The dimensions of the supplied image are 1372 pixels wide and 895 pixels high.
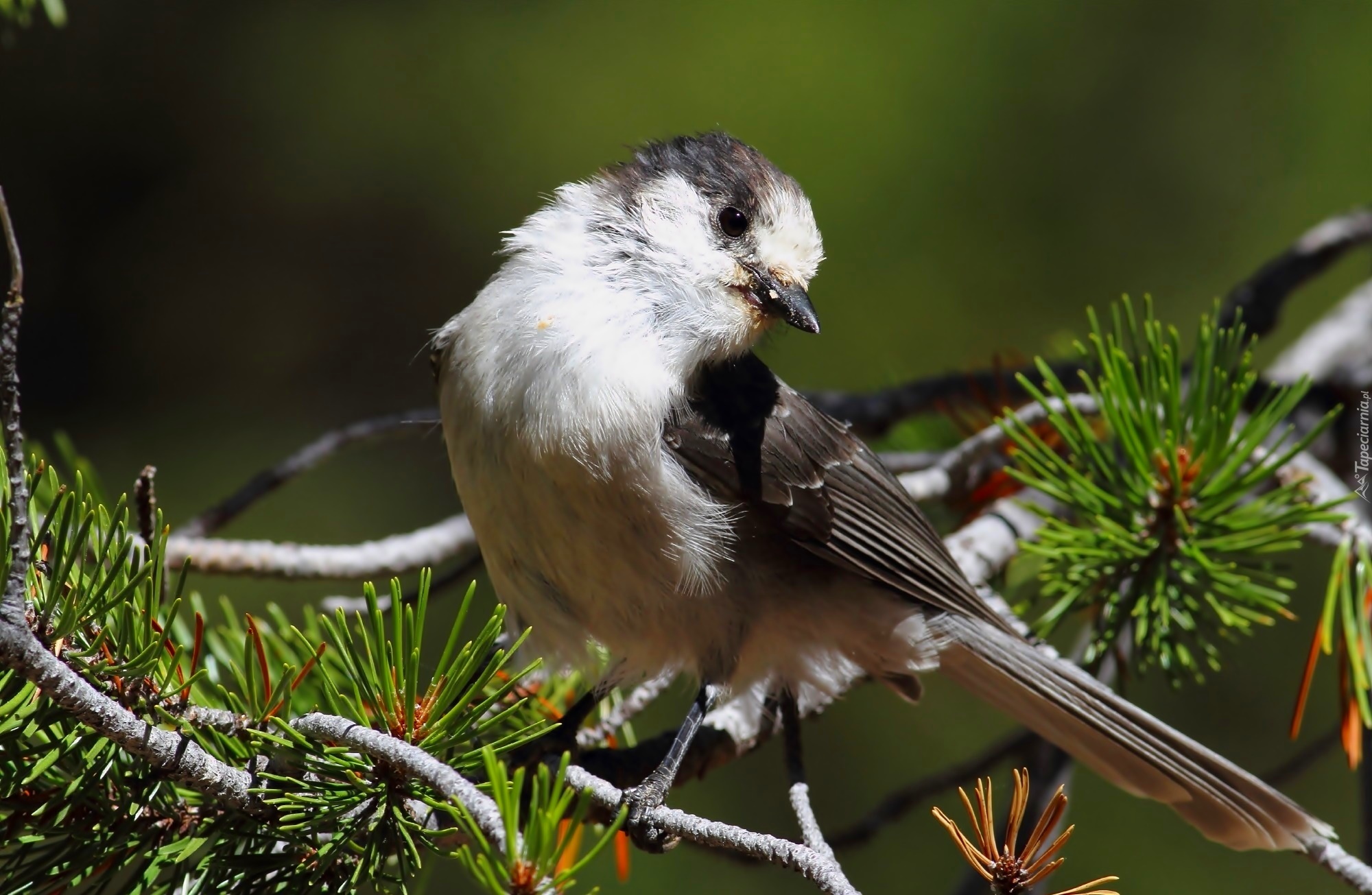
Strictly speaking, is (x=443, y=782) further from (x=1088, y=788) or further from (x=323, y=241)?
(x=323, y=241)

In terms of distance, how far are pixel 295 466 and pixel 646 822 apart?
1320 mm

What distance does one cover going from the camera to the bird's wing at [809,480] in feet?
7.42

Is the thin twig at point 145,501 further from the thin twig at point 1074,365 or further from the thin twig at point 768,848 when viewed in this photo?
the thin twig at point 1074,365

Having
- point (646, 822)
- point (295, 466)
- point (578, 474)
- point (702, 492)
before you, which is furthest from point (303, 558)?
point (646, 822)

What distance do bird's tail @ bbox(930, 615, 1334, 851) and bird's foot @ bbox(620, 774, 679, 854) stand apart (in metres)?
0.80

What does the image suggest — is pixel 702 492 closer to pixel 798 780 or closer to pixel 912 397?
pixel 798 780

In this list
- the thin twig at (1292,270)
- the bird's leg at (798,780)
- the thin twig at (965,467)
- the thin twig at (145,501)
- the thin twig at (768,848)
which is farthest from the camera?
the thin twig at (1292,270)

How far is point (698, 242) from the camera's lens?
7.63 feet

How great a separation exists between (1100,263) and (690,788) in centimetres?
240

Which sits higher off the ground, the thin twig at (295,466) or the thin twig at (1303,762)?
the thin twig at (295,466)

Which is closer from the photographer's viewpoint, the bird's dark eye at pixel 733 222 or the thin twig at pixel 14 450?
the thin twig at pixel 14 450

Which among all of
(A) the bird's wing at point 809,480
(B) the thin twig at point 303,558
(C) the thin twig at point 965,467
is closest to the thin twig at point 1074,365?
(C) the thin twig at point 965,467

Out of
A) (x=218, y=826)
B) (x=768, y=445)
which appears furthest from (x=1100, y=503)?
(x=218, y=826)

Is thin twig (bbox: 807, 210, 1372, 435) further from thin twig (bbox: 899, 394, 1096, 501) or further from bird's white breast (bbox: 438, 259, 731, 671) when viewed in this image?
bird's white breast (bbox: 438, 259, 731, 671)
